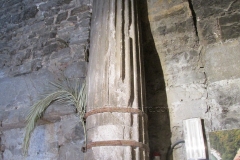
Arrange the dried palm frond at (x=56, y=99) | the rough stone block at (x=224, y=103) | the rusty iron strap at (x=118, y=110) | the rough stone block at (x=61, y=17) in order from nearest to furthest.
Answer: the rusty iron strap at (x=118, y=110), the rough stone block at (x=224, y=103), the dried palm frond at (x=56, y=99), the rough stone block at (x=61, y=17)

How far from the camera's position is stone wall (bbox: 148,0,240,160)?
2088 mm

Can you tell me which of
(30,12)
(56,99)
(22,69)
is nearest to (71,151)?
(56,99)

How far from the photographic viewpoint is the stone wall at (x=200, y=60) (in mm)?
2088

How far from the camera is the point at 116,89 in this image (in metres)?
1.91

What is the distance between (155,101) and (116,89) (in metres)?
0.58

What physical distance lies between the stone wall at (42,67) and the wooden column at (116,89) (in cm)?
52

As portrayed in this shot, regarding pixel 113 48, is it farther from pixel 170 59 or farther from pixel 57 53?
pixel 57 53

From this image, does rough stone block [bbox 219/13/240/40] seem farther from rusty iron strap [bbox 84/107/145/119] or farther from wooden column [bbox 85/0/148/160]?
rusty iron strap [bbox 84/107/145/119]

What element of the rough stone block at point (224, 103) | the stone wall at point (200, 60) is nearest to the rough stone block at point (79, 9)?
the stone wall at point (200, 60)

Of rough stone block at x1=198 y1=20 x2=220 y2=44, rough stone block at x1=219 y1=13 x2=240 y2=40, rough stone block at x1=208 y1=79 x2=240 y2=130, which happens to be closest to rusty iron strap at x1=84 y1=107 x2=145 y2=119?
rough stone block at x1=208 y1=79 x2=240 y2=130

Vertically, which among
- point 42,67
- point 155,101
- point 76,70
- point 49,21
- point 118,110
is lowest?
point 118,110

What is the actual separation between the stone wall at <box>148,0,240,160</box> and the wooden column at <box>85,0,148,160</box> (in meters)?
0.38

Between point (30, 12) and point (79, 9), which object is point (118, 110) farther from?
point (30, 12)

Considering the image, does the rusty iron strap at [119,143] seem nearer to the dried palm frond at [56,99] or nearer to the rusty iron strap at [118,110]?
the rusty iron strap at [118,110]
